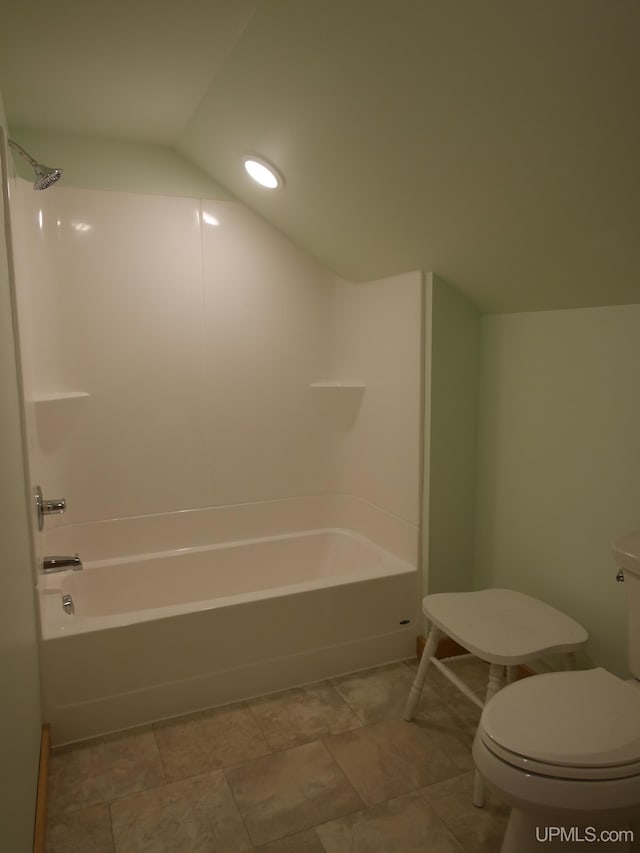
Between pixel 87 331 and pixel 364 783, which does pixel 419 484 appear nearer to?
pixel 364 783

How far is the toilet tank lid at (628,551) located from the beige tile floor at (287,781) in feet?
2.61

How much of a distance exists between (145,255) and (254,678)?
1.82 m

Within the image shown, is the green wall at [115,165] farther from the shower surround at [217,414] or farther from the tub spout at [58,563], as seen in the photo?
the tub spout at [58,563]

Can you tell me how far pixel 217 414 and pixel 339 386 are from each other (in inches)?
23.5

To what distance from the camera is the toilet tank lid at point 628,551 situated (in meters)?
1.58

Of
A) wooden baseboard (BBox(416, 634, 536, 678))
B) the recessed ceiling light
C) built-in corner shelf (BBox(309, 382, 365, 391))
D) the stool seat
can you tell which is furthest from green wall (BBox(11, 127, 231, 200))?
wooden baseboard (BBox(416, 634, 536, 678))

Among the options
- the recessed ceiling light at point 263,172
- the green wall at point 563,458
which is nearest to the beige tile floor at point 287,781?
the green wall at point 563,458

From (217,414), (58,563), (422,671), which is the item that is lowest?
(422,671)

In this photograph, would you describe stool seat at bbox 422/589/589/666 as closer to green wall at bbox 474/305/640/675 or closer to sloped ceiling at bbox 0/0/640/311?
green wall at bbox 474/305/640/675

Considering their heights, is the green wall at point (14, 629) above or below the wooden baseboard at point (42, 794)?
above

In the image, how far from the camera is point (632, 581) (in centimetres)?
162

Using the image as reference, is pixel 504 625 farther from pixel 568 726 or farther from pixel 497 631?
pixel 568 726

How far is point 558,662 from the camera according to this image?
217 centimetres

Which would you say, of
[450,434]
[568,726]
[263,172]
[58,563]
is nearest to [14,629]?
[58,563]
